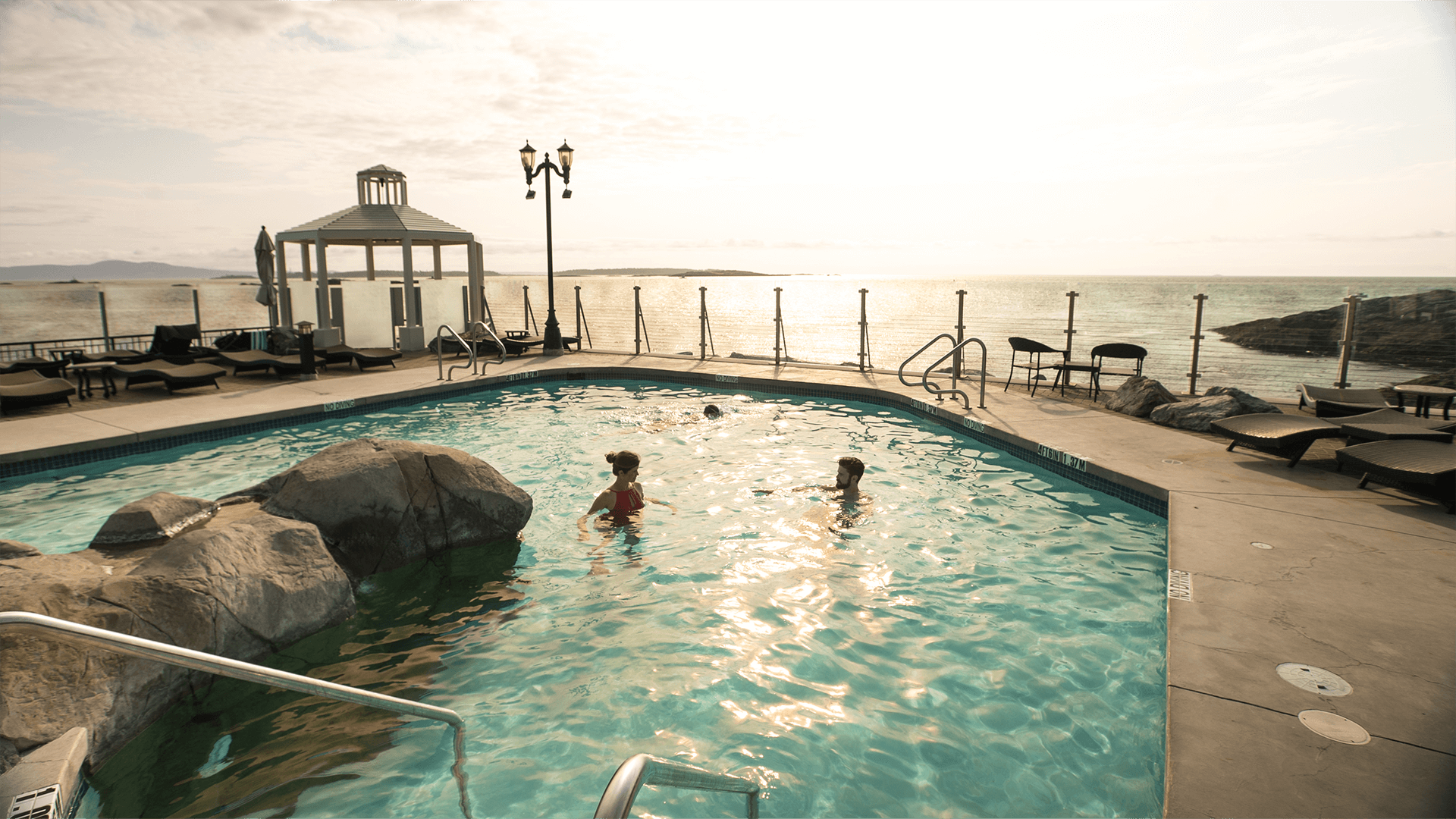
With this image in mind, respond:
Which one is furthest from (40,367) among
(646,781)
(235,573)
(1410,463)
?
(1410,463)

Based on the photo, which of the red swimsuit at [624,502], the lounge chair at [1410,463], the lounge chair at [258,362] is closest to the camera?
the lounge chair at [1410,463]

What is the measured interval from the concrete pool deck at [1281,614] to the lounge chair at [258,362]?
10.4 feet

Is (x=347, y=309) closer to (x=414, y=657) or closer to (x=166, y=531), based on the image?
(x=166, y=531)

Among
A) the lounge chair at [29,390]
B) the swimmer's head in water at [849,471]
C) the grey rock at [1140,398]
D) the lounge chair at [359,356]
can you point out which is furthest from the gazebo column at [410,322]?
→ the grey rock at [1140,398]

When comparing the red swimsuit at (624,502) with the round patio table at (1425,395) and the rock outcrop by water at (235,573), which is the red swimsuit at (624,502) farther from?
the round patio table at (1425,395)

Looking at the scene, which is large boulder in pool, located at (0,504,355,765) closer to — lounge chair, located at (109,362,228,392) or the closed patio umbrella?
lounge chair, located at (109,362,228,392)

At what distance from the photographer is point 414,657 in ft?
14.0

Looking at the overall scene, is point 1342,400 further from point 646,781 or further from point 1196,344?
point 646,781

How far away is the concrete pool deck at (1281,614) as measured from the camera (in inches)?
99.7

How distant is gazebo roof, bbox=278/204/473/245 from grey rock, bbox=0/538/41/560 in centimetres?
1371

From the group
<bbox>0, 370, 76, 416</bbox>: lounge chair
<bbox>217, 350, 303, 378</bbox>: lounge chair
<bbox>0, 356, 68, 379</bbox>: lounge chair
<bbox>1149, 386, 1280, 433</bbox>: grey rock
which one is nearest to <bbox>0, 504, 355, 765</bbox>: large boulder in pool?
<bbox>0, 370, 76, 416</bbox>: lounge chair

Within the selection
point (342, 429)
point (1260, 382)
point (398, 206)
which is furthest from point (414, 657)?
point (1260, 382)

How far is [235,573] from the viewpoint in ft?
12.9

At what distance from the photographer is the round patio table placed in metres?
8.04
